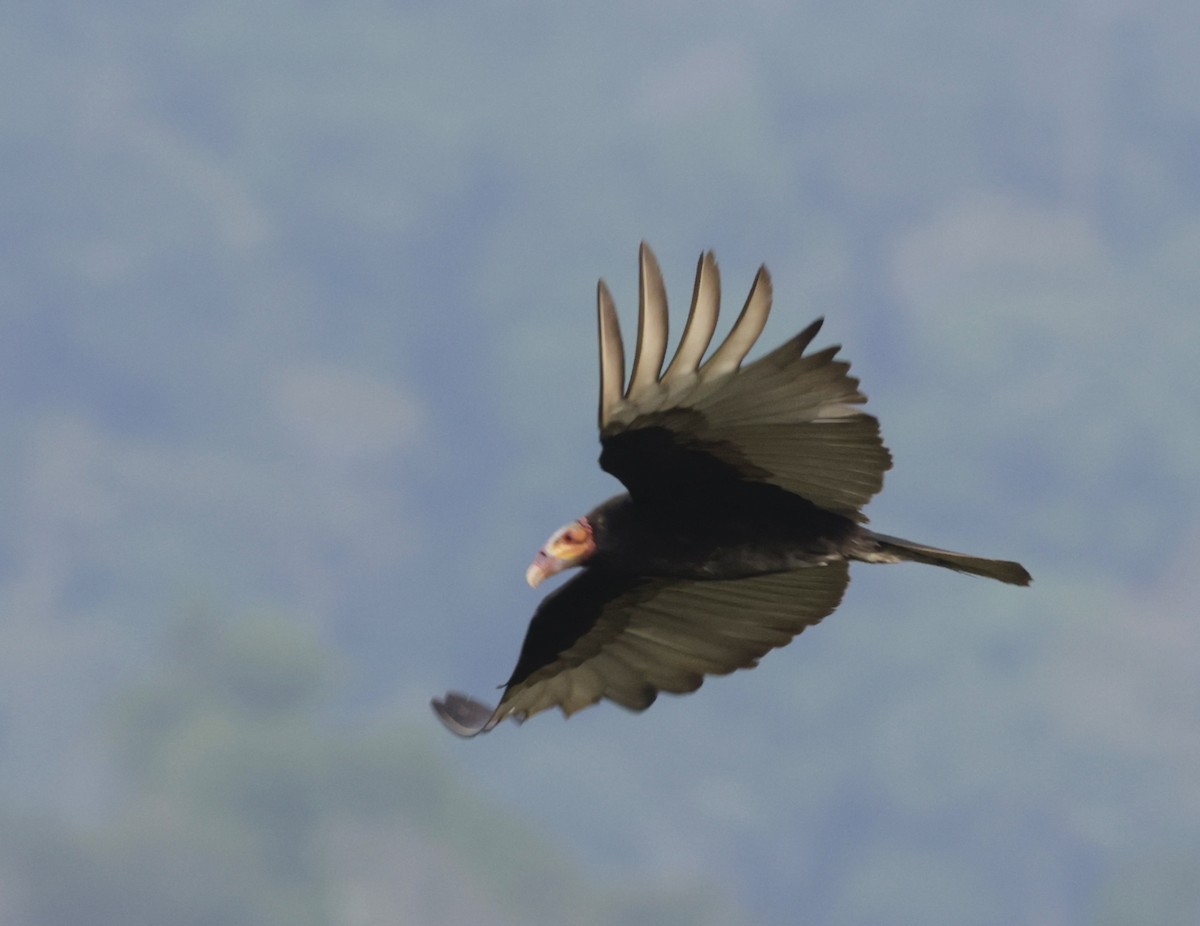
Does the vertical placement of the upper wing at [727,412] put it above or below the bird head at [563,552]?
above

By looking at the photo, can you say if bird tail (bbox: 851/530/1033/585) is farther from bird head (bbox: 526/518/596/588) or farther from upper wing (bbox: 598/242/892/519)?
bird head (bbox: 526/518/596/588)

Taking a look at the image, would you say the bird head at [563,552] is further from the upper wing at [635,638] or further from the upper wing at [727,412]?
the upper wing at [635,638]

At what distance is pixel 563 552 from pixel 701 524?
0.73 meters

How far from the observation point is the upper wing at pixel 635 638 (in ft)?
33.5

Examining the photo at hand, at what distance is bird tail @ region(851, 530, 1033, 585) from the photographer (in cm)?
909

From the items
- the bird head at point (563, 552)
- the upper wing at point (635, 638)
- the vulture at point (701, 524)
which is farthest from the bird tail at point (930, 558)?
the bird head at point (563, 552)

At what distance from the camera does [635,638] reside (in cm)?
1053

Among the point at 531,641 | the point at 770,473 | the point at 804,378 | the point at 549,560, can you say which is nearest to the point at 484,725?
the point at 531,641

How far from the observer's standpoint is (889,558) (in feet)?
30.2

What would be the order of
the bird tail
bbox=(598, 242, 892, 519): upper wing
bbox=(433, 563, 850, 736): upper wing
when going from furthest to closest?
bbox=(433, 563, 850, 736): upper wing → the bird tail → bbox=(598, 242, 892, 519): upper wing

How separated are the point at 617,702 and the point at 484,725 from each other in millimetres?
845

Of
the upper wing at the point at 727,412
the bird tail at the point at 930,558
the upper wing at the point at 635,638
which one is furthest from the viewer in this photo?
the upper wing at the point at 635,638

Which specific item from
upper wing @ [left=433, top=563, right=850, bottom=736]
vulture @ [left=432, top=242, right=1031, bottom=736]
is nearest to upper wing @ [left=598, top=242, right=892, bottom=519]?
vulture @ [left=432, top=242, right=1031, bottom=736]

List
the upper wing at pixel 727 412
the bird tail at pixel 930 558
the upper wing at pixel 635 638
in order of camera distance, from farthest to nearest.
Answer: the upper wing at pixel 635 638 < the bird tail at pixel 930 558 < the upper wing at pixel 727 412
